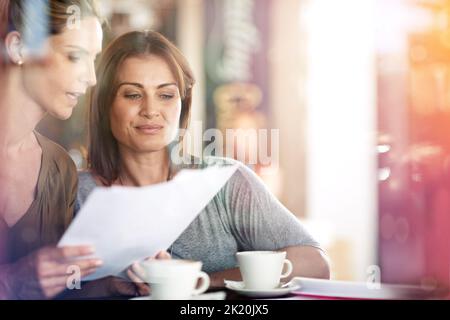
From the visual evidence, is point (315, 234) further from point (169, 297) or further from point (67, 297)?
point (67, 297)

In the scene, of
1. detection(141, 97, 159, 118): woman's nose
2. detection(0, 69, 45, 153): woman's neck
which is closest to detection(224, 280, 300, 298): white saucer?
detection(141, 97, 159, 118): woman's nose

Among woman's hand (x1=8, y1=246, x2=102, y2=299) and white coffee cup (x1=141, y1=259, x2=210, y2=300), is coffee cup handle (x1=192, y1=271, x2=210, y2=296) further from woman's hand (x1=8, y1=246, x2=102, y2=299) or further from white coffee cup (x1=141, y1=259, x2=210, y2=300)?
woman's hand (x1=8, y1=246, x2=102, y2=299)

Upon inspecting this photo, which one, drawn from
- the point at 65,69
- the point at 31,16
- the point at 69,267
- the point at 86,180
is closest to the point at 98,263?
the point at 69,267

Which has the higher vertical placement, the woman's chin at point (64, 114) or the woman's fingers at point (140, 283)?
the woman's chin at point (64, 114)

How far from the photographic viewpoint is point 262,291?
1235 mm

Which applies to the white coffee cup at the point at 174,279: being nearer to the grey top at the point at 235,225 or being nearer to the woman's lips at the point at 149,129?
the grey top at the point at 235,225

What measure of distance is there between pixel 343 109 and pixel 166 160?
352 millimetres

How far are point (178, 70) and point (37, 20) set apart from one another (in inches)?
11.0

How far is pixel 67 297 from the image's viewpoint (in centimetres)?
129

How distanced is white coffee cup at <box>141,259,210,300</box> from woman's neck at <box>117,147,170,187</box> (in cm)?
16

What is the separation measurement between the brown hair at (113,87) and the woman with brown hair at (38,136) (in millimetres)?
27

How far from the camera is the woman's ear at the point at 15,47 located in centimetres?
128

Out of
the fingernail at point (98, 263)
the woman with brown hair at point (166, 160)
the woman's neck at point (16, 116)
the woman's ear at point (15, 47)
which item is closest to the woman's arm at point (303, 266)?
the woman with brown hair at point (166, 160)

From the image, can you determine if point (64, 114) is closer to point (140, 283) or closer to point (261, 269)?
point (140, 283)
